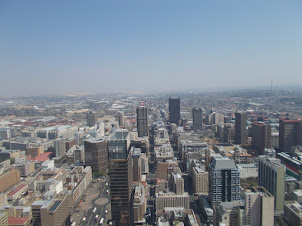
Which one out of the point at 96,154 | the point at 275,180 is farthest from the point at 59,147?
the point at 275,180

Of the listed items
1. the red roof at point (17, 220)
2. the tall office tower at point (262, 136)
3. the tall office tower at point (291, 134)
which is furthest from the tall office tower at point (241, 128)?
the red roof at point (17, 220)

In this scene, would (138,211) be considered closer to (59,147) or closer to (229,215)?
(229,215)

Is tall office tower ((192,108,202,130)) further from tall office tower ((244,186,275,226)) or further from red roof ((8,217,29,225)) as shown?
red roof ((8,217,29,225))

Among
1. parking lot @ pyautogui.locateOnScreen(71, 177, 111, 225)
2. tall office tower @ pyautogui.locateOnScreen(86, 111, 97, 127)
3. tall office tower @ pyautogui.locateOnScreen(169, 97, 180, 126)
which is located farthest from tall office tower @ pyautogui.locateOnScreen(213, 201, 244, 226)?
tall office tower @ pyautogui.locateOnScreen(169, 97, 180, 126)

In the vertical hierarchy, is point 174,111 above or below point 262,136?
above

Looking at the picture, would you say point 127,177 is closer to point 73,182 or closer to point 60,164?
point 73,182

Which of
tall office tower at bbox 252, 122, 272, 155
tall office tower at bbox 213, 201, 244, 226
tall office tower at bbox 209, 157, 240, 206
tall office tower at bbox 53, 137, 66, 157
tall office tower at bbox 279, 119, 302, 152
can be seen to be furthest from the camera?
tall office tower at bbox 53, 137, 66, 157
